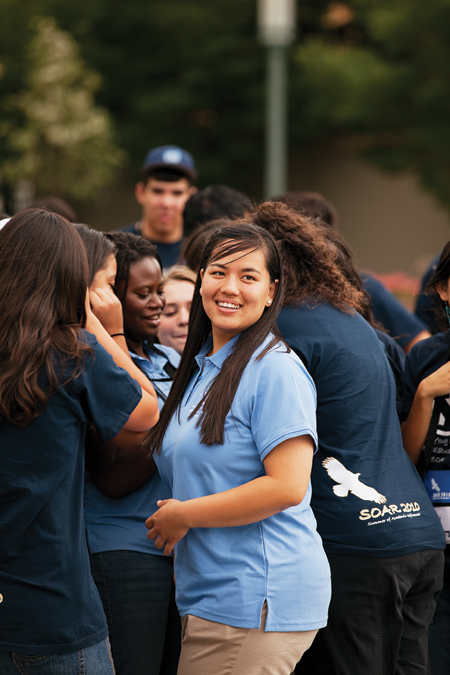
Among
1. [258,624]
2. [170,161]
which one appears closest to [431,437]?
[258,624]

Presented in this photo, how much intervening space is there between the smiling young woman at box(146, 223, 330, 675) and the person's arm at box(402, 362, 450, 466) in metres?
0.69

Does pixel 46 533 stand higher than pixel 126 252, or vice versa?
pixel 126 252

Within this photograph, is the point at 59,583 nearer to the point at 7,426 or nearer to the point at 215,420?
the point at 7,426

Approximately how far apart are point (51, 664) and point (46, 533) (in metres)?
0.34

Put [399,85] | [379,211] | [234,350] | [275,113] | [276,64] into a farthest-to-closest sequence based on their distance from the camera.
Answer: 1. [379,211]
2. [399,85]
3. [275,113]
4. [276,64]
5. [234,350]

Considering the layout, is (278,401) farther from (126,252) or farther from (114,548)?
(126,252)

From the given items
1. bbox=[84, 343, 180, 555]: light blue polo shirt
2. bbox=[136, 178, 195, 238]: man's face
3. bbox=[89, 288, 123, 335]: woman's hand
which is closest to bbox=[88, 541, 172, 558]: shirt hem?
bbox=[84, 343, 180, 555]: light blue polo shirt

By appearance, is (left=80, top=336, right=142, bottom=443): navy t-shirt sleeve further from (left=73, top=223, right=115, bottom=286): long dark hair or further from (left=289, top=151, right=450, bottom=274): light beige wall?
(left=289, top=151, right=450, bottom=274): light beige wall

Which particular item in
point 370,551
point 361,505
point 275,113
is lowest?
point 370,551

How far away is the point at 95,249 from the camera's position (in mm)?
2791

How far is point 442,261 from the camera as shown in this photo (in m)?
2.85

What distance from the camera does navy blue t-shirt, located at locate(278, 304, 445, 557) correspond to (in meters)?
2.46

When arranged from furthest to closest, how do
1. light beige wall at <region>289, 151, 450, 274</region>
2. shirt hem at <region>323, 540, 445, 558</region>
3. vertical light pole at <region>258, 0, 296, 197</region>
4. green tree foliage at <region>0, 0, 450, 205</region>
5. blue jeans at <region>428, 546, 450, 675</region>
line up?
green tree foliage at <region>0, 0, 450, 205</region> < light beige wall at <region>289, 151, 450, 274</region> < vertical light pole at <region>258, 0, 296, 197</region> < blue jeans at <region>428, 546, 450, 675</region> < shirt hem at <region>323, 540, 445, 558</region>

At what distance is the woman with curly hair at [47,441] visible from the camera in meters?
2.07
